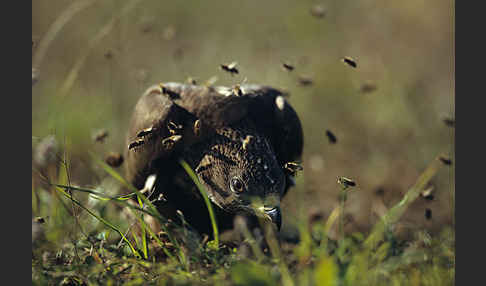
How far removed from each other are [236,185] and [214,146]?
1.19 feet

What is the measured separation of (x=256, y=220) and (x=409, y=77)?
4458 millimetres

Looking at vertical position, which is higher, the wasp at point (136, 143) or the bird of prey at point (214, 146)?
the wasp at point (136, 143)

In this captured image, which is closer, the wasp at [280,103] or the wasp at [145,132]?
the wasp at [145,132]

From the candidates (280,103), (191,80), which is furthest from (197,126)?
(280,103)

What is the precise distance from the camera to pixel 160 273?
2990mm

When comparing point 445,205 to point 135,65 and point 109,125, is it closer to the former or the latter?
point 109,125

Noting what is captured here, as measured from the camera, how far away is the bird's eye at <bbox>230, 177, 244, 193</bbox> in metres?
3.41

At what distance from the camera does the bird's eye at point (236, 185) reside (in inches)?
134

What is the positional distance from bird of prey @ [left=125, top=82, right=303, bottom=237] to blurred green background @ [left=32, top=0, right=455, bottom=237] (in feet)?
3.29

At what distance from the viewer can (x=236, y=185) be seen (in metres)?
3.43

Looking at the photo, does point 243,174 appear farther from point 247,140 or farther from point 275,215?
point 275,215

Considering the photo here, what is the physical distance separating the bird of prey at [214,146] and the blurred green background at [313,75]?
1.00 m

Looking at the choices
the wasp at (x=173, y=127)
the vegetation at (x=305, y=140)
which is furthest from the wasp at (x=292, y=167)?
the wasp at (x=173, y=127)

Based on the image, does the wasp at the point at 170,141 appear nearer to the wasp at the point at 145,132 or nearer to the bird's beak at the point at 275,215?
the wasp at the point at 145,132
